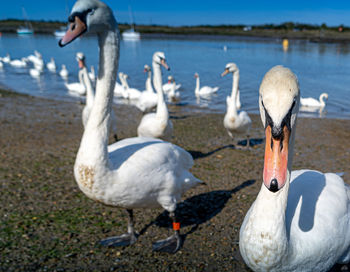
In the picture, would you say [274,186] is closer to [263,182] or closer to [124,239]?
[263,182]

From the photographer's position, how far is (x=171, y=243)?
3.97m

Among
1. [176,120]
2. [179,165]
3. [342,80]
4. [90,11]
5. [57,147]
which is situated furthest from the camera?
[342,80]

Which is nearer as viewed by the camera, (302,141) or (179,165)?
(179,165)

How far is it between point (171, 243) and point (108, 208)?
4.23ft

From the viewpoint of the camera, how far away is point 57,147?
7.61 m

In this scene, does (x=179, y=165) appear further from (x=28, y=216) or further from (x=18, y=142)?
(x=18, y=142)

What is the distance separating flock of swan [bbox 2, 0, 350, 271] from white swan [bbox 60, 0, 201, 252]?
0.01 m

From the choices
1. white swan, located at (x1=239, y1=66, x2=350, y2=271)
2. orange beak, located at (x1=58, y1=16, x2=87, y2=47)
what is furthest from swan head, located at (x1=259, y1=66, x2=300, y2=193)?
orange beak, located at (x1=58, y1=16, x2=87, y2=47)

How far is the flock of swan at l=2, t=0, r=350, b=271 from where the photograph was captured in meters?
2.03

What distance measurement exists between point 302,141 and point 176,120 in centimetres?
465

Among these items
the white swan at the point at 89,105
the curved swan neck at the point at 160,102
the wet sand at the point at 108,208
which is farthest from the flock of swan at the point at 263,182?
the white swan at the point at 89,105

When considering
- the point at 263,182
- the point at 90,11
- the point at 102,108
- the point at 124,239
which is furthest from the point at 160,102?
the point at 263,182

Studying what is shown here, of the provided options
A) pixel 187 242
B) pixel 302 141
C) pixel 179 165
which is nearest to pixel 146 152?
pixel 179 165

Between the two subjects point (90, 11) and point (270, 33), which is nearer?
point (90, 11)
